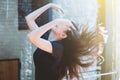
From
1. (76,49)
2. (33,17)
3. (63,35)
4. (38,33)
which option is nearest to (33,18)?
(33,17)

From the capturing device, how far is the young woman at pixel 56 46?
1.74m

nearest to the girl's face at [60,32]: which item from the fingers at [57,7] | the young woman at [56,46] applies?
the young woman at [56,46]

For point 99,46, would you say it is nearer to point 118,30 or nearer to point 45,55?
point 118,30

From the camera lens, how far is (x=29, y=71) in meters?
1.76

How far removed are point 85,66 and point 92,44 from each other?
169 millimetres

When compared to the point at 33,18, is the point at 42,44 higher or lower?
lower

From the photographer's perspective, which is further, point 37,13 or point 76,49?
point 76,49

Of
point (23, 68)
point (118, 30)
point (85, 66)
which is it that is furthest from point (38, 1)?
point (118, 30)

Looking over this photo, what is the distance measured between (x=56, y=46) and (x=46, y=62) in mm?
128

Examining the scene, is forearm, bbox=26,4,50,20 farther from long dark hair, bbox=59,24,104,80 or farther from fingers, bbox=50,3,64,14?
long dark hair, bbox=59,24,104,80

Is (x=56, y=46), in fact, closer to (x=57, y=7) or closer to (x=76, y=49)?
(x=76, y=49)

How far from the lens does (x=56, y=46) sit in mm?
1771

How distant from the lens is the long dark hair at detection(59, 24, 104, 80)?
5.95 ft

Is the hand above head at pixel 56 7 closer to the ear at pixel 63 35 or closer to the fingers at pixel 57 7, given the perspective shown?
the fingers at pixel 57 7
